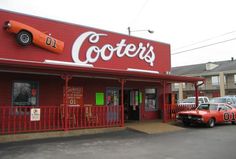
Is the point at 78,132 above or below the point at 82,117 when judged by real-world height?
below

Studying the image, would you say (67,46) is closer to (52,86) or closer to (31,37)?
(31,37)

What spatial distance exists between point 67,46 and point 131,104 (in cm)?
628

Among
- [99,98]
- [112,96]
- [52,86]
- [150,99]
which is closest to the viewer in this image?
[52,86]

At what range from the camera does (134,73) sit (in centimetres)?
1391

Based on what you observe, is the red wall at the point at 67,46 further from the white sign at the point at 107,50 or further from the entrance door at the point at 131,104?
the entrance door at the point at 131,104

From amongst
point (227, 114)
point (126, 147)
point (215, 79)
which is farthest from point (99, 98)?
point (215, 79)

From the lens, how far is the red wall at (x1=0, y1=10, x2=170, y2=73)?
13352mm

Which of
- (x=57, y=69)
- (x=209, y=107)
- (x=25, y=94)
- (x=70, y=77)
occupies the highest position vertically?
(x=57, y=69)

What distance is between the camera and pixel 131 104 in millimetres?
18531

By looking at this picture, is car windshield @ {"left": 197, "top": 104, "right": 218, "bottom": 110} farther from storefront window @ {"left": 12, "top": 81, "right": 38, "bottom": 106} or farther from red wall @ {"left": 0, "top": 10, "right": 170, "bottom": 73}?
storefront window @ {"left": 12, "top": 81, "right": 38, "bottom": 106}

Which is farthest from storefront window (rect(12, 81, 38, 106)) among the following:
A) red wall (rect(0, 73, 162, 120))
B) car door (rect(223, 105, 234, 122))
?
car door (rect(223, 105, 234, 122))

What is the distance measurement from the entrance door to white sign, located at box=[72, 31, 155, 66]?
2.59 metres

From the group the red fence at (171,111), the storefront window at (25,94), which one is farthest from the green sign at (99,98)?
the red fence at (171,111)

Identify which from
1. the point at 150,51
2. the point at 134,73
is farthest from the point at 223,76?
the point at 134,73
